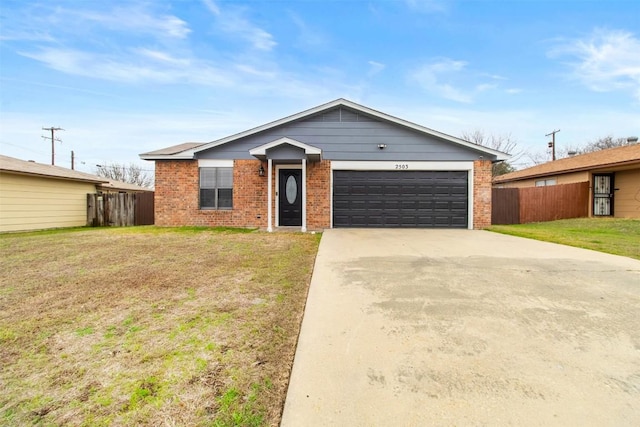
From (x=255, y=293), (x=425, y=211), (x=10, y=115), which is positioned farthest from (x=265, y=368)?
(x=10, y=115)

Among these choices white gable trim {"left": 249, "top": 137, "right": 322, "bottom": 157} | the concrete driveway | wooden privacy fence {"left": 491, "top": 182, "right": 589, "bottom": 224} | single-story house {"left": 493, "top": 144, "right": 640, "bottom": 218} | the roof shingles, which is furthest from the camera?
wooden privacy fence {"left": 491, "top": 182, "right": 589, "bottom": 224}

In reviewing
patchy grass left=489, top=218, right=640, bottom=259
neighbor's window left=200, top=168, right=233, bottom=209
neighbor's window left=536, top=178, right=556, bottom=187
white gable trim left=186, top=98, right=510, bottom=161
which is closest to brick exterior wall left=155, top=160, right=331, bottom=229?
neighbor's window left=200, top=168, right=233, bottom=209

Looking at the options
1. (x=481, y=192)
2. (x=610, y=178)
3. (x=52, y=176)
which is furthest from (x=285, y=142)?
(x=610, y=178)

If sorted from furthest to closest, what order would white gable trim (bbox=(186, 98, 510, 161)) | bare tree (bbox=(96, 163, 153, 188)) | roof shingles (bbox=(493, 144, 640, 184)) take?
bare tree (bbox=(96, 163, 153, 188)), roof shingles (bbox=(493, 144, 640, 184)), white gable trim (bbox=(186, 98, 510, 161))

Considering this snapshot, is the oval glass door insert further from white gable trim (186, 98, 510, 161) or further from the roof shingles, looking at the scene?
the roof shingles

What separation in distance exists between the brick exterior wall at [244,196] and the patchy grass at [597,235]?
73.7 inches

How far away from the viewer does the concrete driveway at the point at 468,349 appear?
163 cm

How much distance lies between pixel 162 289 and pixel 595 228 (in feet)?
47.4

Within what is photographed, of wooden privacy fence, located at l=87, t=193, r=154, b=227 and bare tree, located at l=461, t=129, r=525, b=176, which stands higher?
bare tree, located at l=461, t=129, r=525, b=176

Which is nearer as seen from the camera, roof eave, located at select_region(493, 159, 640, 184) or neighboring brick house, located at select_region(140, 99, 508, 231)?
neighboring brick house, located at select_region(140, 99, 508, 231)

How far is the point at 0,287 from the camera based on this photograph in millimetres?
3863

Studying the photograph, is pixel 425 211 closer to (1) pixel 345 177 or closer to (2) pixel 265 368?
(1) pixel 345 177

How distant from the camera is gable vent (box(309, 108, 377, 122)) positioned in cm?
1116

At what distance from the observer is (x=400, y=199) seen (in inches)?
440
